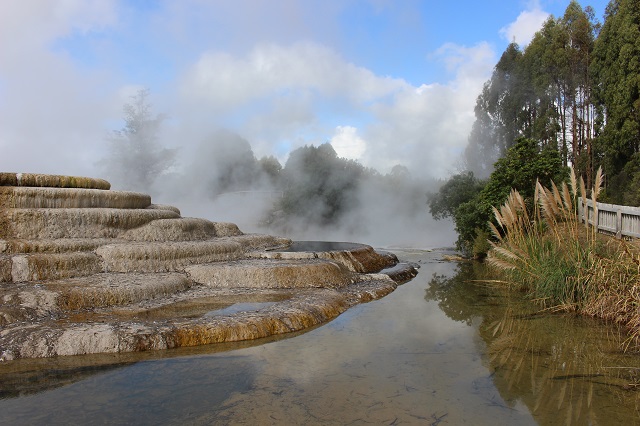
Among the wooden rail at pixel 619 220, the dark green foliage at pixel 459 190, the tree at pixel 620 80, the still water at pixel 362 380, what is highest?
the tree at pixel 620 80

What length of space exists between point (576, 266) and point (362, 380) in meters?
3.28

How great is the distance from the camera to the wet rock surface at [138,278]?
566 cm

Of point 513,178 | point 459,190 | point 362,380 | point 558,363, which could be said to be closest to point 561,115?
point 459,190

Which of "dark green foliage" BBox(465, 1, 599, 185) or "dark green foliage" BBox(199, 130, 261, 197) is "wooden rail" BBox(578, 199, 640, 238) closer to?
Result: "dark green foliage" BBox(465, 1, 599, 185)

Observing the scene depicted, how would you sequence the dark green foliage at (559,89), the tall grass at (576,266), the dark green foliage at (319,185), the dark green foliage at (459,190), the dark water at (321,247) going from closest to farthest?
the tall grass at (576,266) < the dark water at (321,247) < the dark green foliage at (459,190) < the dark green foliage at (559,89) < the dark green foliage at (319,185)

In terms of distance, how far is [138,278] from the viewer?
7844 millimetres

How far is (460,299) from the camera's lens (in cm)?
854

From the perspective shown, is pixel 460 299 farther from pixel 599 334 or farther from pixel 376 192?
pixel 376 192

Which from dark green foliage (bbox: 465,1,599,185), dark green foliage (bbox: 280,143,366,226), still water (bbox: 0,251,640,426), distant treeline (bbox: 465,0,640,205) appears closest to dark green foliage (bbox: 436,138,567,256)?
distant treeline (bbox: 465,0,640,205)

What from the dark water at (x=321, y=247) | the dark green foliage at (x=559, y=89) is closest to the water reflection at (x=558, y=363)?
the dark water at (x=321, y=247)

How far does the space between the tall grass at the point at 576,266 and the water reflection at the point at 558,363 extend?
0.75ft

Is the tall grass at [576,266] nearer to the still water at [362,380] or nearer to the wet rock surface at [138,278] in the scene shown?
the still water at [362,380]

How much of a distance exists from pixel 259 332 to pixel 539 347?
3130 millimetres

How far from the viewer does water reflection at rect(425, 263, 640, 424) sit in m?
3.77
